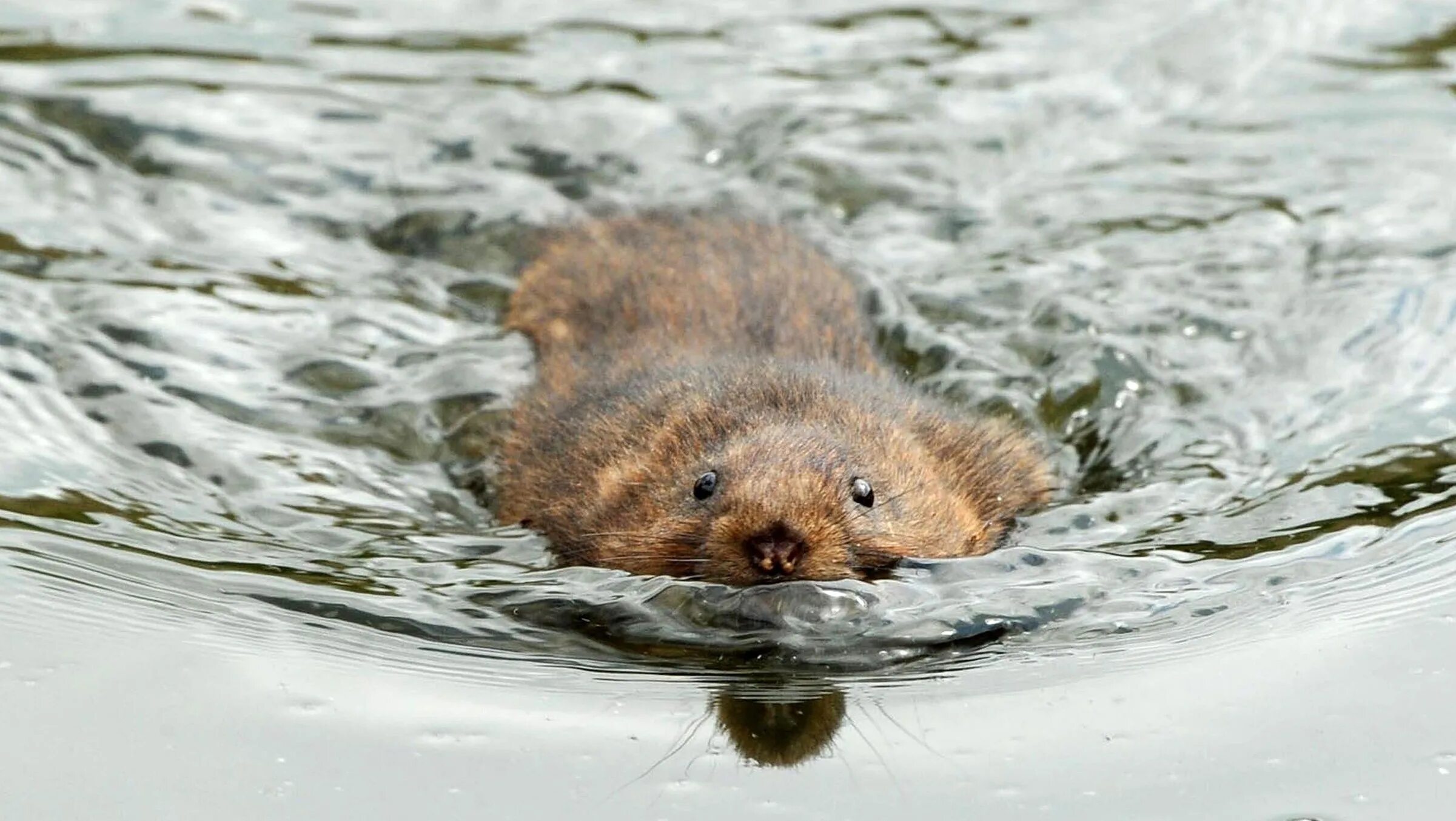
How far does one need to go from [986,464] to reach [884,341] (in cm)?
133

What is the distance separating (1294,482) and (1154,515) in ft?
1.74

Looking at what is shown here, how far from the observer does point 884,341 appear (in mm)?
8125

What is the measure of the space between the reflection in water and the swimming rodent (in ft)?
1.74

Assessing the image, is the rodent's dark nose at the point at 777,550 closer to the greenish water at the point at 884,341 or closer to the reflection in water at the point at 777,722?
the greenish water at the point at 884,341

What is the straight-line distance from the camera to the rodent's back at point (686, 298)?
741 centimetres

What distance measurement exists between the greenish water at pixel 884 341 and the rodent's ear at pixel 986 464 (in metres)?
0.15

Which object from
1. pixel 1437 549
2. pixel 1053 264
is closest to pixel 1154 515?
pixel 1437 549

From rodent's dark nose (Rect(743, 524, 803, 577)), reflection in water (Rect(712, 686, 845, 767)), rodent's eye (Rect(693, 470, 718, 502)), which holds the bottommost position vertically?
reflection in water (Rect(712, 686, 845, 767))

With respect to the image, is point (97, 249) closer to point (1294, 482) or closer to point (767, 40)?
point (767, 40)

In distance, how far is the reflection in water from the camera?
193 inches

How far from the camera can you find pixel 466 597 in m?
5.99

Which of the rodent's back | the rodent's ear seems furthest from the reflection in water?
the rodent's back

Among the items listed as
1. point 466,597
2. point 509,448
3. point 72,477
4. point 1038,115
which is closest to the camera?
point 466,597

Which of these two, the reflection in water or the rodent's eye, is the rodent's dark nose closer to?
the rodent's eye
